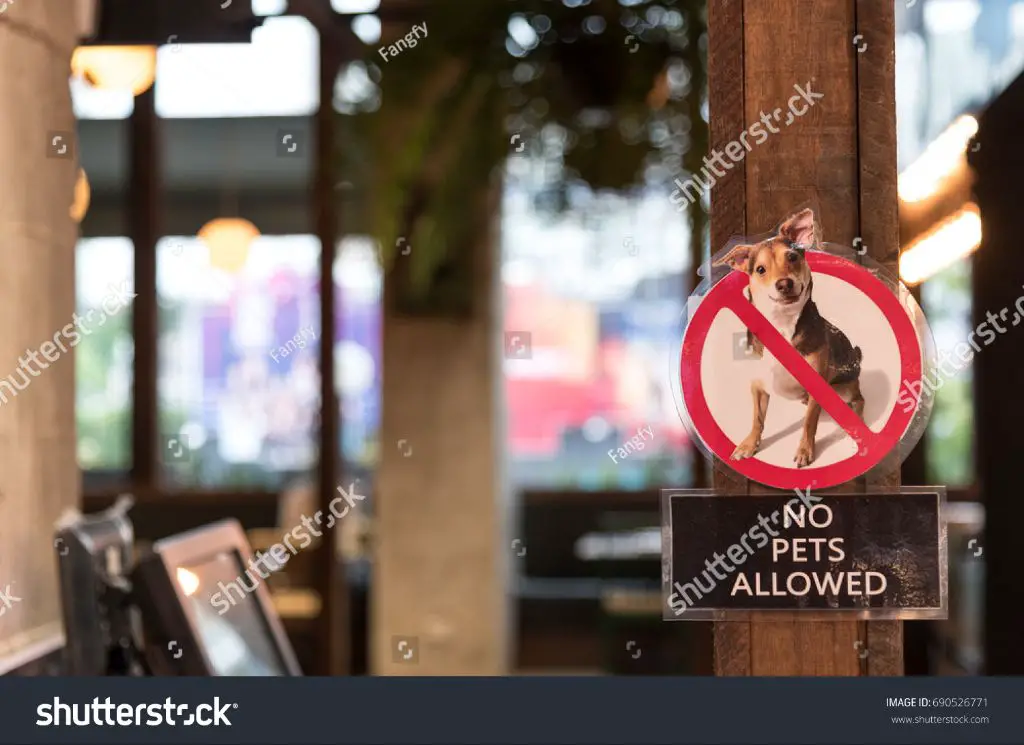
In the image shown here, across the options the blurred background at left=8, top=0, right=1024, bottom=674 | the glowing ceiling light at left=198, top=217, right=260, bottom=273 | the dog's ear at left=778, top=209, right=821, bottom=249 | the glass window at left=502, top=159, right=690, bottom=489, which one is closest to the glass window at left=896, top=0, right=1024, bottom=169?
the dog's ear at left=778, top=209, right=821, bottom=249

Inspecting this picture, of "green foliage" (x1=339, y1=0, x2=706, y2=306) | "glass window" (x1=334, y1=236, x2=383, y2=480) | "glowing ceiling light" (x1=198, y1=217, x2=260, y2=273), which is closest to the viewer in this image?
"green foliage" (x1=339, y1=0, x2=706, y2=306)

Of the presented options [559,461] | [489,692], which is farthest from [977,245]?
[559,461]

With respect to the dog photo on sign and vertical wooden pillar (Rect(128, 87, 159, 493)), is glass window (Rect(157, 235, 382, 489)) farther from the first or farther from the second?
the dog photo on sign

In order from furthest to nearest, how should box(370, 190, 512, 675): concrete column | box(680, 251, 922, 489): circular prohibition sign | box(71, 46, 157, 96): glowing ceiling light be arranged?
box(370, 190, 512, 675): concrete column → box(71, 46, 157, 96): glowing ceiling light → box(680, 251, 922, 489): circular prohibition sign

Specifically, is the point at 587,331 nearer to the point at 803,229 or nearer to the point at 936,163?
the point at 936,163

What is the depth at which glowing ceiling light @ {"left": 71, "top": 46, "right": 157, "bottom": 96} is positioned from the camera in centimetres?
271

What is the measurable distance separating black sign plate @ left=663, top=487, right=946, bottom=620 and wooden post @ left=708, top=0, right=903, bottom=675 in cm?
2

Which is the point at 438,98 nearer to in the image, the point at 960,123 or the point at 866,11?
the point at 960,123

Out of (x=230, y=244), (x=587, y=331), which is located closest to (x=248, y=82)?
(x=230, y=244)

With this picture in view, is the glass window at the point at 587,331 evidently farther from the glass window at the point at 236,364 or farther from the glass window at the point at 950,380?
the glass window at the point at 950,380

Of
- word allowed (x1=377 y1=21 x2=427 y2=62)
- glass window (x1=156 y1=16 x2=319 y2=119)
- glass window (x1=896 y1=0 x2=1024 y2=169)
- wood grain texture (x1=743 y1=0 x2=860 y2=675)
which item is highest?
glass window (x1=156 y1=16 x2=319 y2=119)

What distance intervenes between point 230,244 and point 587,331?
6.40ft

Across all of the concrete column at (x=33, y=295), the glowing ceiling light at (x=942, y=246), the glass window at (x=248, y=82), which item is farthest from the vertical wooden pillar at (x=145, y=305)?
the glowing ceiling light at (x=942, y=246)

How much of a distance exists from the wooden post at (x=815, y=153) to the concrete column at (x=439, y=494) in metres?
3.45
